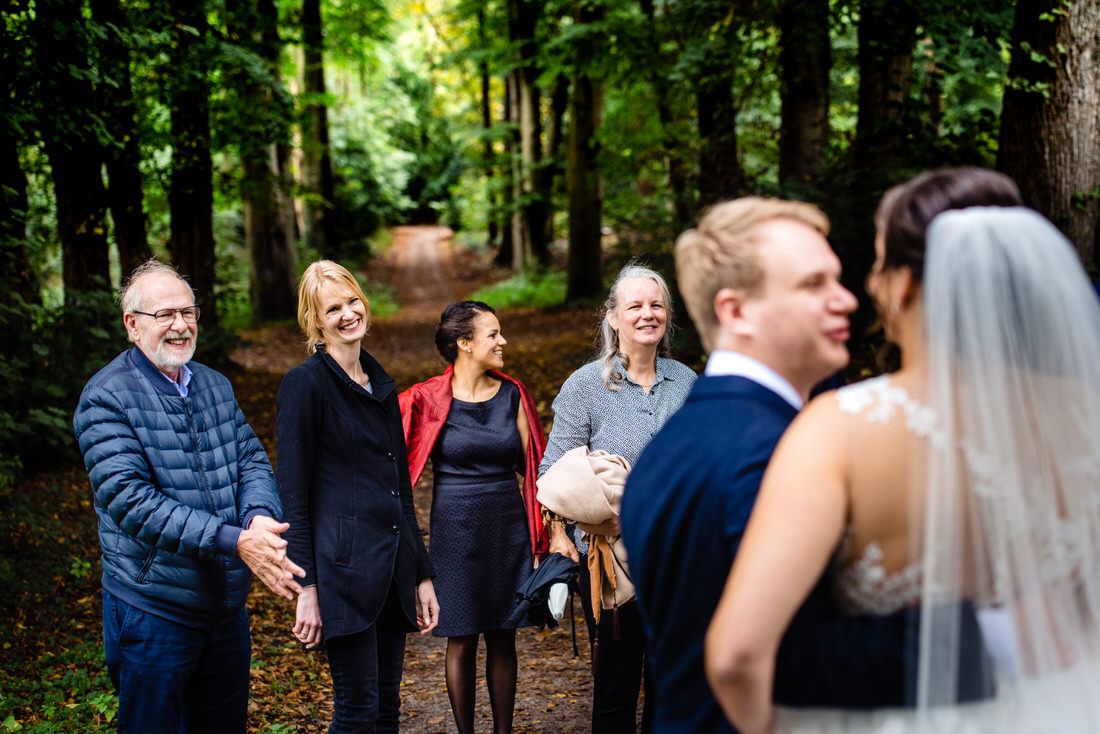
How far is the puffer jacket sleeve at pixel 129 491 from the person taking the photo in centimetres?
311

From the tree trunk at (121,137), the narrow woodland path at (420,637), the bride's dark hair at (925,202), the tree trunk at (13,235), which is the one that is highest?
the tree trunk at (121,137)

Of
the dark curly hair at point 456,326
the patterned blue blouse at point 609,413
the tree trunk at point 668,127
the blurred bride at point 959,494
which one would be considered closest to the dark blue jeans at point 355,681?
the patterned blue blouse at point 609,413

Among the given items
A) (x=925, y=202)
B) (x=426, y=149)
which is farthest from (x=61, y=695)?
(x=426, y=149)

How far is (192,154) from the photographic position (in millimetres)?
11508

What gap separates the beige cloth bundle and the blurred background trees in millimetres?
4260

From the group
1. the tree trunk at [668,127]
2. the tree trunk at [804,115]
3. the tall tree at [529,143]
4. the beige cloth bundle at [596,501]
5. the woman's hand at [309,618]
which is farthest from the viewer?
the tall tree at [529,143]

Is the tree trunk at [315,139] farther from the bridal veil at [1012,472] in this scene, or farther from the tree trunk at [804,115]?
the bridal veil at [1012,472]

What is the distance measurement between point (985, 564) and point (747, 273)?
726mm

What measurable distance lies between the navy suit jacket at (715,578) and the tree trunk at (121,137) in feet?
23.5

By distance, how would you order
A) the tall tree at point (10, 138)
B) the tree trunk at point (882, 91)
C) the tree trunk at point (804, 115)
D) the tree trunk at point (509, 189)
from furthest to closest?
the tree trunk at point (509, 189) → the tree trunk at point (804, 115) → the tree trunk at point (882, 91) → the tall tree at point (10, 138)

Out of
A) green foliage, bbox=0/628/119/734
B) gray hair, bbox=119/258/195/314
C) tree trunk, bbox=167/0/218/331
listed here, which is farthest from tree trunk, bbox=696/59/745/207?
gray hair, bbox=119/258/195/314

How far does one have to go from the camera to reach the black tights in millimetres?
4457

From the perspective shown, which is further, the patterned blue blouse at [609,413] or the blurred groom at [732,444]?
the patterned blue blouse at [609,413]

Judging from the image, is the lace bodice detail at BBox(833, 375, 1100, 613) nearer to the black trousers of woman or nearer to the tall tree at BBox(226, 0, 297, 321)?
the black trousers of woman
